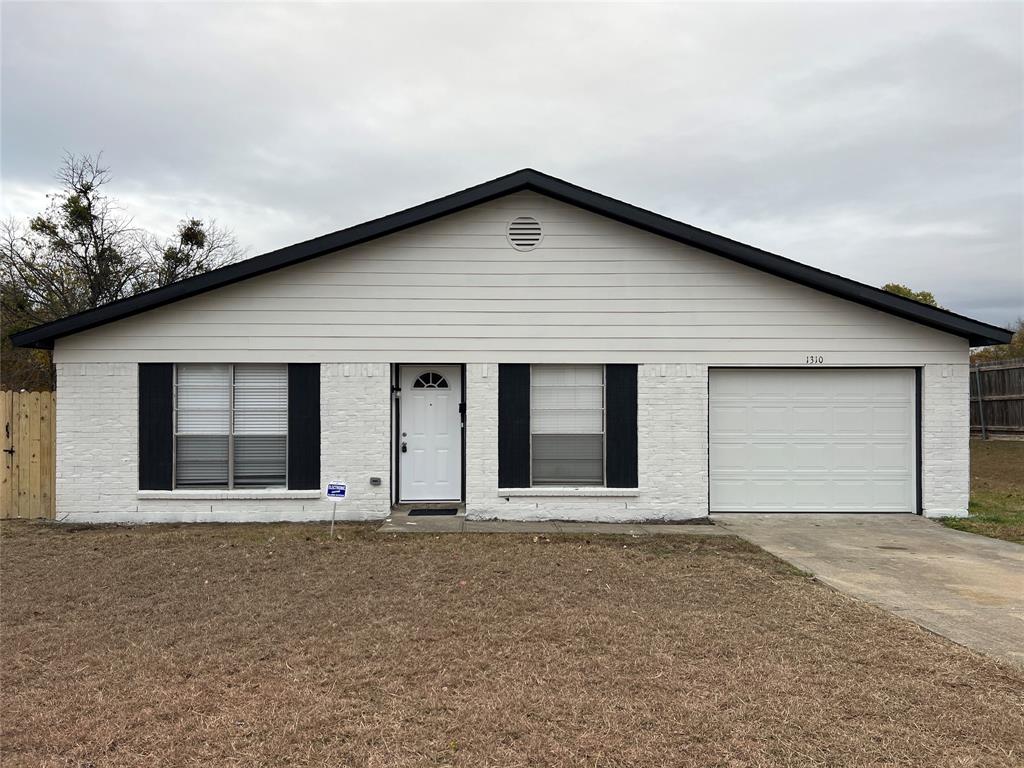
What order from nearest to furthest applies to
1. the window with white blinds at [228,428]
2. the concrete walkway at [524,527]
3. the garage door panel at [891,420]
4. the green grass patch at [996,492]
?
the concrete walkway at [524,527] < the green grass patch at [996,492] < the window with white blinds at [228,428] < the garage door panel at [891,420]

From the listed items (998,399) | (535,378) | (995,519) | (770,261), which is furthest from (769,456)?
(998,399)

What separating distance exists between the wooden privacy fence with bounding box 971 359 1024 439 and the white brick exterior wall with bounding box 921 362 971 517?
9.57 metres

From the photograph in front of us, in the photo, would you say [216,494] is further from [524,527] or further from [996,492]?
[996,492]

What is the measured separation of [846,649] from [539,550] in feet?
12.6

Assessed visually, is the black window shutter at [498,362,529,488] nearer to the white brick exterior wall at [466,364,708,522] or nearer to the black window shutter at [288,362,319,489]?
the white brick exterior wall at [466,364,708,522]

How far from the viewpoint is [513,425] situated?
1027 centimetres

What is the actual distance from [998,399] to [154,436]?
20.2m

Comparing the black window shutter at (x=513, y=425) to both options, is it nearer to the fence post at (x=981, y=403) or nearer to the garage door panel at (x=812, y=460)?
the garage door panel at (x=812, y=460)

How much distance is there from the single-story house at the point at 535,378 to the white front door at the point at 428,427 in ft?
0.95

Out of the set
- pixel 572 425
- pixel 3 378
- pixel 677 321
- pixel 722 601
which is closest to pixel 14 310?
pixel 3 378

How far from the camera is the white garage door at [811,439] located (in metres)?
10.5

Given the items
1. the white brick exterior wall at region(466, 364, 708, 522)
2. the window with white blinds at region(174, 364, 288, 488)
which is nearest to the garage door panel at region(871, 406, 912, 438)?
the white brick exterior wall at region(466, 364, 708, 522)

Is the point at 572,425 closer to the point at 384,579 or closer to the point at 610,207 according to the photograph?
the point at 610,207

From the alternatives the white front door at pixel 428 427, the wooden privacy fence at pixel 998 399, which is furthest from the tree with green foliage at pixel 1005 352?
the white front door at pixel 428 427
